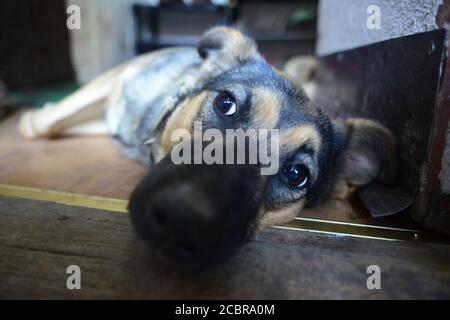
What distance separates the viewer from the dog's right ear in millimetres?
2320

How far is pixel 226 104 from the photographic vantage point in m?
1.84

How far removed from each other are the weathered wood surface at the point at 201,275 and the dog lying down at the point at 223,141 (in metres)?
0.13

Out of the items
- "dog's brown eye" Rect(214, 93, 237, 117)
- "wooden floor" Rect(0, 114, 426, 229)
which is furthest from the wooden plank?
"dog's brown eye" Rect(214, 93, 237, 117)

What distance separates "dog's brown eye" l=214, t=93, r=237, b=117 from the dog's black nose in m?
0.64

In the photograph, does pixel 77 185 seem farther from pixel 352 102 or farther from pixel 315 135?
pixel 352 102

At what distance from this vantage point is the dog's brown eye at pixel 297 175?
1.77 metres

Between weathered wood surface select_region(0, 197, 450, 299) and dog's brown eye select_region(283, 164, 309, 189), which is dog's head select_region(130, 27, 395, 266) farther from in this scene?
weathered wood surface select_region(0, 197, 450, 299)

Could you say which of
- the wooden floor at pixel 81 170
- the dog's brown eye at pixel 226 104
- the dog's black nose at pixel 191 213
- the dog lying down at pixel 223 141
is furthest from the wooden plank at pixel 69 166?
the dog's black nose at pixel 191 213

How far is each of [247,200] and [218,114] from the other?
666 mm

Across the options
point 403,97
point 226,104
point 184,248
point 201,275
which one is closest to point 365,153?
point 403,97

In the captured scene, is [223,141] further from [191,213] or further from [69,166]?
[69,166]

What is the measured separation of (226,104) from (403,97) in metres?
0.88

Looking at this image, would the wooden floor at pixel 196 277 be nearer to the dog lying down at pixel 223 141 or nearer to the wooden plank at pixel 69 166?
the dog lying down at pixel 223 141
